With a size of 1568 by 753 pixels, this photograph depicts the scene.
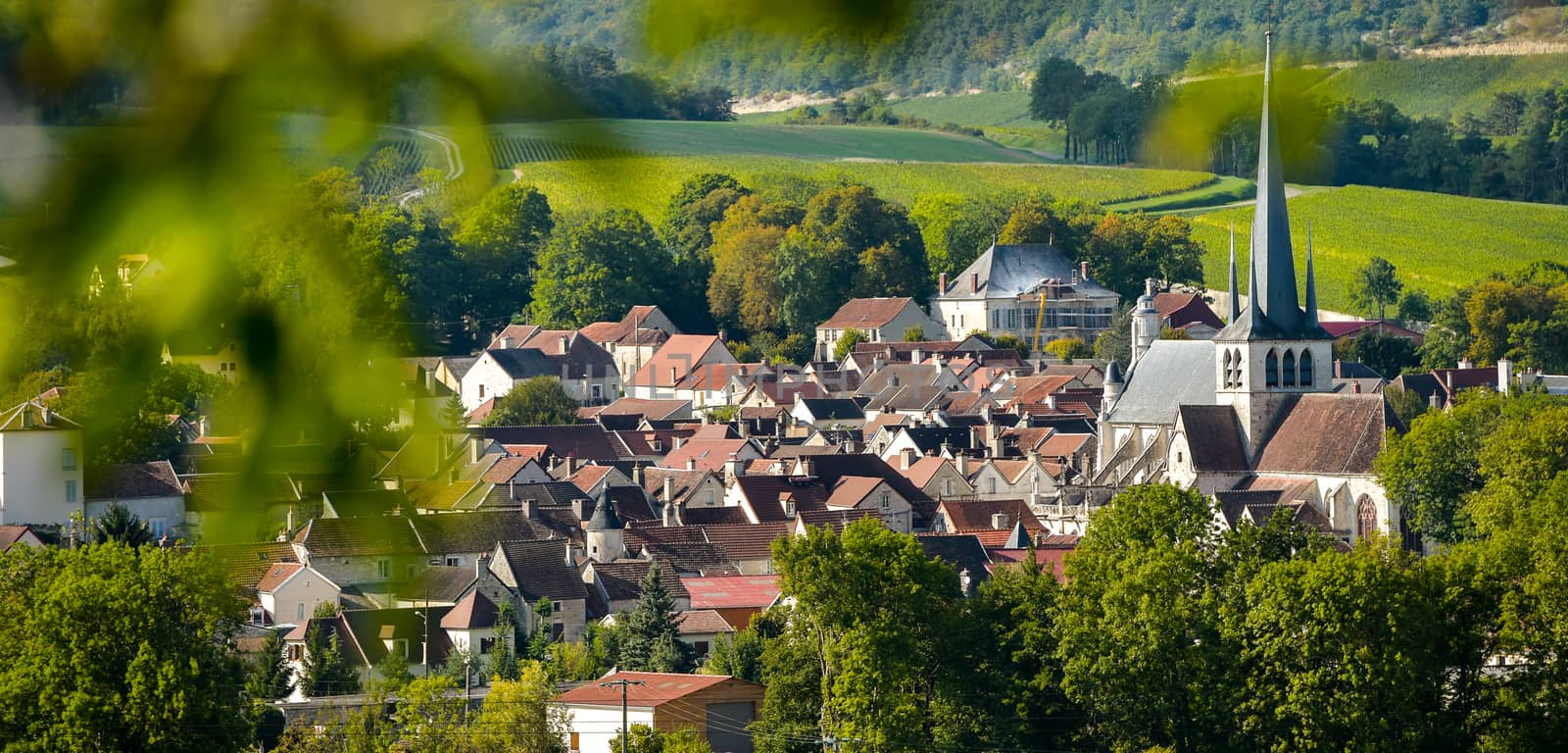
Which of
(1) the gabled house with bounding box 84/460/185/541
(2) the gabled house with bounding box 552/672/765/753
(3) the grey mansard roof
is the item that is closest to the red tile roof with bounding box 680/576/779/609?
(2) the gabled house with bounding box 552/672/765/753

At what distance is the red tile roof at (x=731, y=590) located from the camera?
156 ft

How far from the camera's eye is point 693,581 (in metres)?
50.2

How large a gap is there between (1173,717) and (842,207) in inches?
2492

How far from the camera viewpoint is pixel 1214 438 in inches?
2229

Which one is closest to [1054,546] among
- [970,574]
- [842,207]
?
[970,574]

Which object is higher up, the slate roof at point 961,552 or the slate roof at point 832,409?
the slate roof at point 832,409

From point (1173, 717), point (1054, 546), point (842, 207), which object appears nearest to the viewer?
point (1173, 717)

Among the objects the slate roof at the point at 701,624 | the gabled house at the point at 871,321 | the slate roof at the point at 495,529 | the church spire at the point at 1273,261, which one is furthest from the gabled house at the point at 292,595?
the gabled house at the point at 871,321

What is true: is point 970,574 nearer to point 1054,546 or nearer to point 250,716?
point 1054,546

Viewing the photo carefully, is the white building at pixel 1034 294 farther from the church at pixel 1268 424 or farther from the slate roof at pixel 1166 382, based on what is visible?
the church at pixel 1268 424

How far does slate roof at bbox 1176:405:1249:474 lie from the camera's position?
185ft

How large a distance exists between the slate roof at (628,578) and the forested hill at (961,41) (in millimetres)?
42206

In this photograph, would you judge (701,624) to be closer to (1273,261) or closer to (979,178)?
(1273,261)

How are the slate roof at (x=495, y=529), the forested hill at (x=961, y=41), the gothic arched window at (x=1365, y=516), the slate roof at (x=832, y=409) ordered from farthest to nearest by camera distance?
the slate roof at (x=832, y=409) < the gothic arched window at (x=1365, y=516) < the slate roof at (x=495, y=529) < the forested hill at (x=961, y=41)
